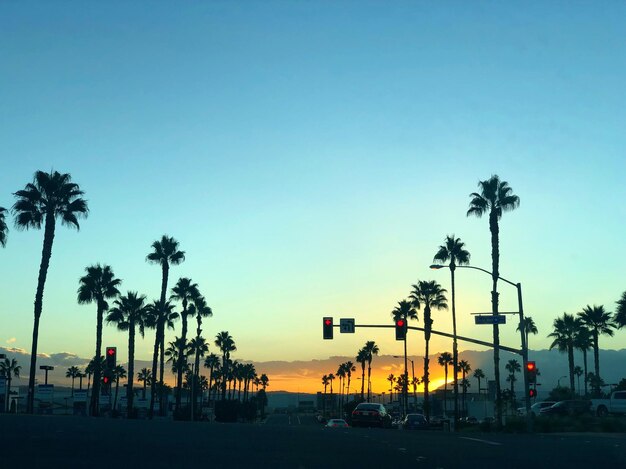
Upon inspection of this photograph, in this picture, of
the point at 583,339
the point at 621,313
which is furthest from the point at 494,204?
the point at 583,339

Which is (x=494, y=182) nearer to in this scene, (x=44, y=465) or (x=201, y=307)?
(x=201, y=307)

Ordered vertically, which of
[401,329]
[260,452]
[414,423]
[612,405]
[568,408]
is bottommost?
[414,423]

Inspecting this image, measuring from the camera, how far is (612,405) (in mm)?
59656

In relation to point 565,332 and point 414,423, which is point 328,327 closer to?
point 414,423

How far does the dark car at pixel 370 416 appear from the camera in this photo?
46.2m

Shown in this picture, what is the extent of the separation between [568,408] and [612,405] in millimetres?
7587

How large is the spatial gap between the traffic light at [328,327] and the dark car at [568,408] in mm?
29368

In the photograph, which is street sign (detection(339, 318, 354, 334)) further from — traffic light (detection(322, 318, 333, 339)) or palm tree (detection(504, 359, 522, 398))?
palm tree (detection(504, 359, 522, 398))

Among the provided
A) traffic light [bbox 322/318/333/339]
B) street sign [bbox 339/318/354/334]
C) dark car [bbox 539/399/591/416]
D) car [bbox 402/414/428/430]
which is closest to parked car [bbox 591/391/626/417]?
dark car [bbox 539/399/591/416]

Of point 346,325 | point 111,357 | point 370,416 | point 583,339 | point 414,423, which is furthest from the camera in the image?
point 583,339

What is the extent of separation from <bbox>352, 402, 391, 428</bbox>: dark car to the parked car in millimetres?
22406

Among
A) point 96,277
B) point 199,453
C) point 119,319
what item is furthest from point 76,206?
point 199,453

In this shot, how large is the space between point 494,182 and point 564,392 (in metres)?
56.2

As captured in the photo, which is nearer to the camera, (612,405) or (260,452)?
(260,452)
